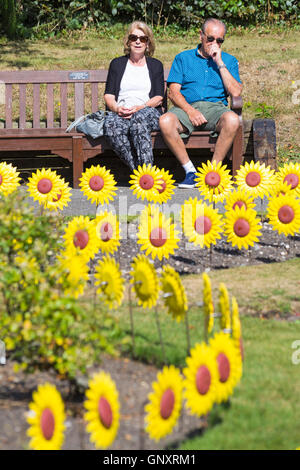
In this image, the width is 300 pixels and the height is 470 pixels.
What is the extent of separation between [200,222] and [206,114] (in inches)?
105

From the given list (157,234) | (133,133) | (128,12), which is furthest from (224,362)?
(128,12)

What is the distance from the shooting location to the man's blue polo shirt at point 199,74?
6.91 m

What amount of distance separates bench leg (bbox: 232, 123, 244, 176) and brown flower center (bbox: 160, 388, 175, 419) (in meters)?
4.77

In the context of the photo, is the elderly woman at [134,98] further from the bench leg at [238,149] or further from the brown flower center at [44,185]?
the brown flower center at [44,185]

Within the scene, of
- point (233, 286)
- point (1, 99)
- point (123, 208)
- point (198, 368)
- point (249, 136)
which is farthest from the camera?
point (1, 99)

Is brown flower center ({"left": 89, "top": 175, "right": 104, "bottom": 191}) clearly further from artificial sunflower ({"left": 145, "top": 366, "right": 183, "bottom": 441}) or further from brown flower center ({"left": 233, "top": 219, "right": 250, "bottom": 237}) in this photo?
artificial sunflower ({"left": 145, "top": 366, "right": 183, "bottom": 441})

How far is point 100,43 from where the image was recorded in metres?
11.7

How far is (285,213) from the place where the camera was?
4.83 meters

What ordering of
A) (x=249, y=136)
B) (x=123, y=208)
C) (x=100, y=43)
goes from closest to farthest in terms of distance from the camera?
(x=123, y=208) → (x=249, y=136) → (x=100, y=43)

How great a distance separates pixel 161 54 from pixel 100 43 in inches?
48.9

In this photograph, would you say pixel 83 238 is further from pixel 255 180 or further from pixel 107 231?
pixel 255 180

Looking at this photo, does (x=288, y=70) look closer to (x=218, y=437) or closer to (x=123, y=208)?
(x=123, y=208)

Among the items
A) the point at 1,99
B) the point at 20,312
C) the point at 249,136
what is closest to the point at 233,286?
the point at 20,312

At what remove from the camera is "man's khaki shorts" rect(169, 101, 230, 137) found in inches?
269
